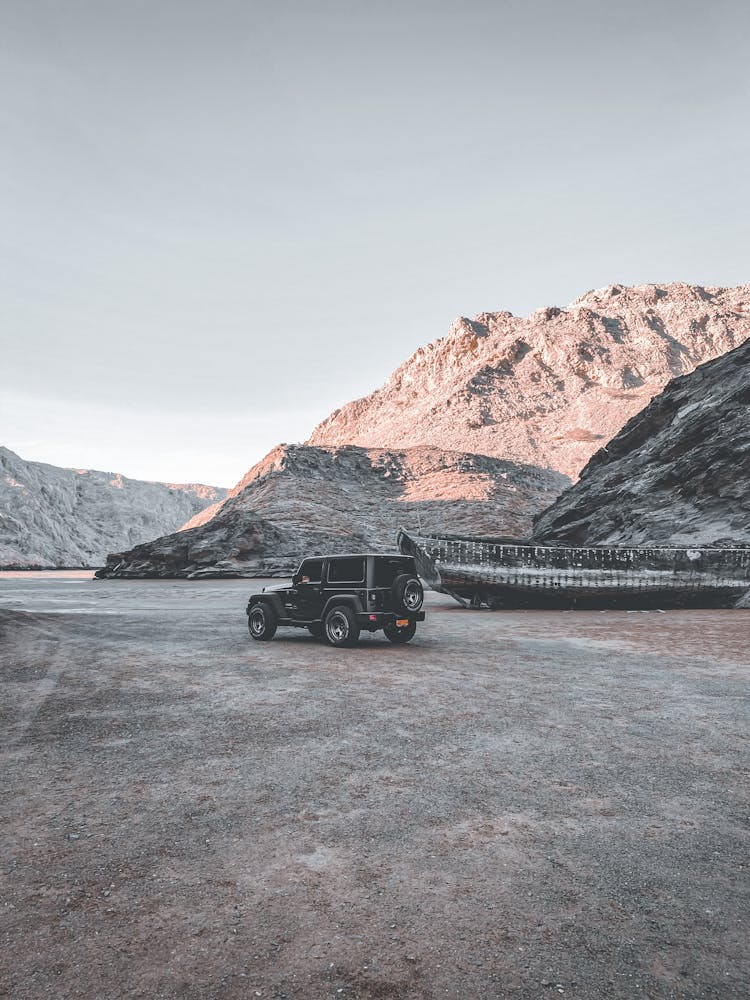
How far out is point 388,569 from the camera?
11617mm

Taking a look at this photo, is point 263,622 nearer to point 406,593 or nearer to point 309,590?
point 309,590

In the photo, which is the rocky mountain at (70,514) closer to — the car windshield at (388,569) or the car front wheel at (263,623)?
the car front wheel at (263,623)

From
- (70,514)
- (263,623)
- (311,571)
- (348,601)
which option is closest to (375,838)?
(348,601)

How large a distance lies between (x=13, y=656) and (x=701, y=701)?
10103 mm

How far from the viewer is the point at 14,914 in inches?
114

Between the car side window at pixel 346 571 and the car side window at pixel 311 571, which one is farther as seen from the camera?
the car side window at pixel 311 571

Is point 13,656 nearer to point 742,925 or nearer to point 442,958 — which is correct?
point 442,958

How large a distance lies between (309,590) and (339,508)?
50.1m

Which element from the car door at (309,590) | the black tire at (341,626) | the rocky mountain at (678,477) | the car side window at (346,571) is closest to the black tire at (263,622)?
the car door at (309,590)

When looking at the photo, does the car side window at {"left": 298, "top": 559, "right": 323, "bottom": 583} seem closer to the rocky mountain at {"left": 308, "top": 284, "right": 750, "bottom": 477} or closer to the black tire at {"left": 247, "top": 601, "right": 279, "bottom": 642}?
the black tire at {"left": 247, "top": 601, "right": 279, "bottom": 642}

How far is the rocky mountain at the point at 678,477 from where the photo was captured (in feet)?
79.5

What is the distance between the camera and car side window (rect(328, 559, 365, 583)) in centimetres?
1145

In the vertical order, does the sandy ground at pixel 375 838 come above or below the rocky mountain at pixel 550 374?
below

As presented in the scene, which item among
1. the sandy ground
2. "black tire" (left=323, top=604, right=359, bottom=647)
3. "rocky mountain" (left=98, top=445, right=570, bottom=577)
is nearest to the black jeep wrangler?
"black tire" (left=323, top=604, right=359, bottom=647)
